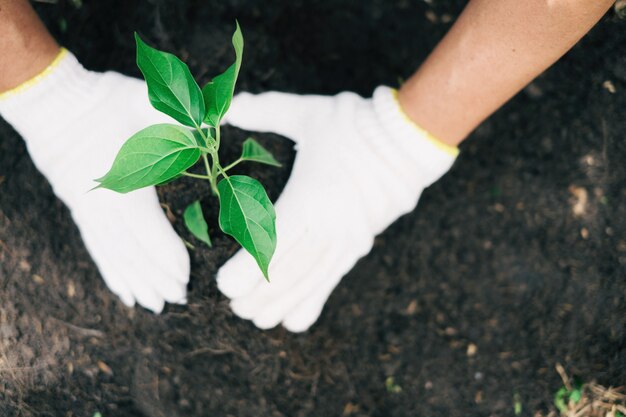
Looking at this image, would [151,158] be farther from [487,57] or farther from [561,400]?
[561,400]

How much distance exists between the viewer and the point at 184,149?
86 cm

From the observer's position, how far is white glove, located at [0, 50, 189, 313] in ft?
4.08

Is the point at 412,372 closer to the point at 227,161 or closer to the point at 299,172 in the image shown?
the point at 299,172

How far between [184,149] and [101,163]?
1.57ft

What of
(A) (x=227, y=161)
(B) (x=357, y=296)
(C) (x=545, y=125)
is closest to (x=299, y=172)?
(A) (x=227, y=161)

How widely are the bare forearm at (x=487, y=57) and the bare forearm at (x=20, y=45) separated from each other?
83 centimetres

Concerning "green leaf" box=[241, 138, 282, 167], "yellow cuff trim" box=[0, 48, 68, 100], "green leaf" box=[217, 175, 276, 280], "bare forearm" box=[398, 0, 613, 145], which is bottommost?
"yellow cuff trim" box=[0, 48, 68, 100]

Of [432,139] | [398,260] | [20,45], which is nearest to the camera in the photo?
[20,45]

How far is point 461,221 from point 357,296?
368 mm

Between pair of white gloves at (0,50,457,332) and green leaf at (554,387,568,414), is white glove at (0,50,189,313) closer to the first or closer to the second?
pair of white gloves at (0,50,457,332)

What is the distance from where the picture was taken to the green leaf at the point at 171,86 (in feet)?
2.80

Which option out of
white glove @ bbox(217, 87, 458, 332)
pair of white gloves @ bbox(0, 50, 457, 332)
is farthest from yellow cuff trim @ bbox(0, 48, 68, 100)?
white glove @ bbox(217, 87, 458, 332)

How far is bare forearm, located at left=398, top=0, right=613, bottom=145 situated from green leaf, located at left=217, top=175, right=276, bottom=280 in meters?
0.56

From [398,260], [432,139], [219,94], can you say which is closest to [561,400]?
[398,260]
